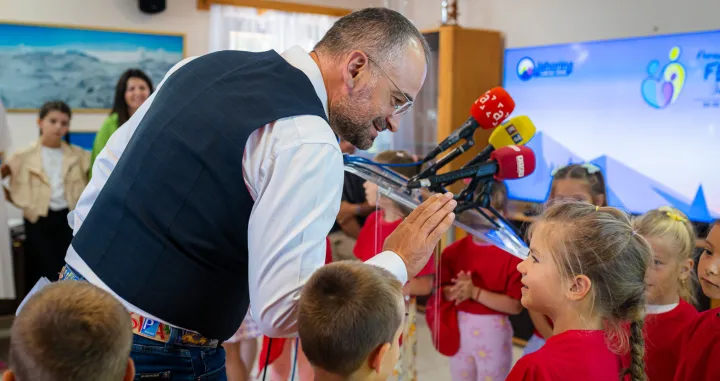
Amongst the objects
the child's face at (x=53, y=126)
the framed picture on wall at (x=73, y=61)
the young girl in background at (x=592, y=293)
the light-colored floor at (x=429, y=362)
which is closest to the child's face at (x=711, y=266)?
the young girl in background at (x=592, y=293)

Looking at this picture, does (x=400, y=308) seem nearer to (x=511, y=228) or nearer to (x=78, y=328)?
(x=78, y=328)

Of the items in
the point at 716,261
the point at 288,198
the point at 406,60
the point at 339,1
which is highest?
the point at 339,1

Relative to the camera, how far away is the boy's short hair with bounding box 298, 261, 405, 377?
3.71ft

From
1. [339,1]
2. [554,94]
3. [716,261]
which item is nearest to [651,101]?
[554,94]

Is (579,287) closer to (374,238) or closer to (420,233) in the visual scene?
(420,233)

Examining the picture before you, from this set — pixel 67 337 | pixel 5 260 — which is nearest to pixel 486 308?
pixel 67 337

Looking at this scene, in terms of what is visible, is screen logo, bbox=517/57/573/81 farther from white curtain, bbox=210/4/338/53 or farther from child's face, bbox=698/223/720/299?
child's face, bbox=698/223/720/299

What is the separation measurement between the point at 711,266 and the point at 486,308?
890 millimetres

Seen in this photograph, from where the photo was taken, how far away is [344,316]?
1.14 m

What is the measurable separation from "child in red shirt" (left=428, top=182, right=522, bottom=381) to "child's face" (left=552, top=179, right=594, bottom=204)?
0.69ft

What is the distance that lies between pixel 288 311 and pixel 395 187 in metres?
0.66

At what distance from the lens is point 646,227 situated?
1938 millimetres

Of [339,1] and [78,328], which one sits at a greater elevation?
[339,1]

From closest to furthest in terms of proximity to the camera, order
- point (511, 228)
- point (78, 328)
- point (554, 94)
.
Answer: point (78, 328) → point (511, 228) → point (554, 94)
